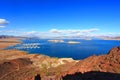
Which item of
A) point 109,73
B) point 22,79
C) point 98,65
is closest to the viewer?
point 109,73

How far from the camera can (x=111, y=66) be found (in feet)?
119

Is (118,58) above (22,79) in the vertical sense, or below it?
above

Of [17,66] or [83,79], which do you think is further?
[17,66]

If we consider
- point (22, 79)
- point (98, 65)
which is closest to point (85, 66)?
point (98, 65)

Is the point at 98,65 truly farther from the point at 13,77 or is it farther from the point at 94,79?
the point at 13,77

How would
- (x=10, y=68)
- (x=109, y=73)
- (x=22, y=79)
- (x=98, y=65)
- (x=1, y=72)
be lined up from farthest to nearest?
(x=10, y=68) < (x=1, y=72) < (x=22, y=79) < (x=98, y=65) < (x=109, y=73)

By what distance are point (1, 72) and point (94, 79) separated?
102 feet

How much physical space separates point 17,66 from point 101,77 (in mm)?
35746

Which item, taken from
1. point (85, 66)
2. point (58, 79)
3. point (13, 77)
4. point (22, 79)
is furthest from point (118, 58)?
point (13, 77)

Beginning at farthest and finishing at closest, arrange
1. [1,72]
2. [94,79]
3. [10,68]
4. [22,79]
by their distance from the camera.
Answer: [10,68]
[1,72]
[22,79]
[94,79]

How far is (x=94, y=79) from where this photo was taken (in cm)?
2970

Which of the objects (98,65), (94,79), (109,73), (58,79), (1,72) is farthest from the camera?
(1,72)

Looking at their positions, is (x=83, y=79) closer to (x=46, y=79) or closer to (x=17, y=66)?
(x=46, y=79)

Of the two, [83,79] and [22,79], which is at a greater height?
[83,79]
